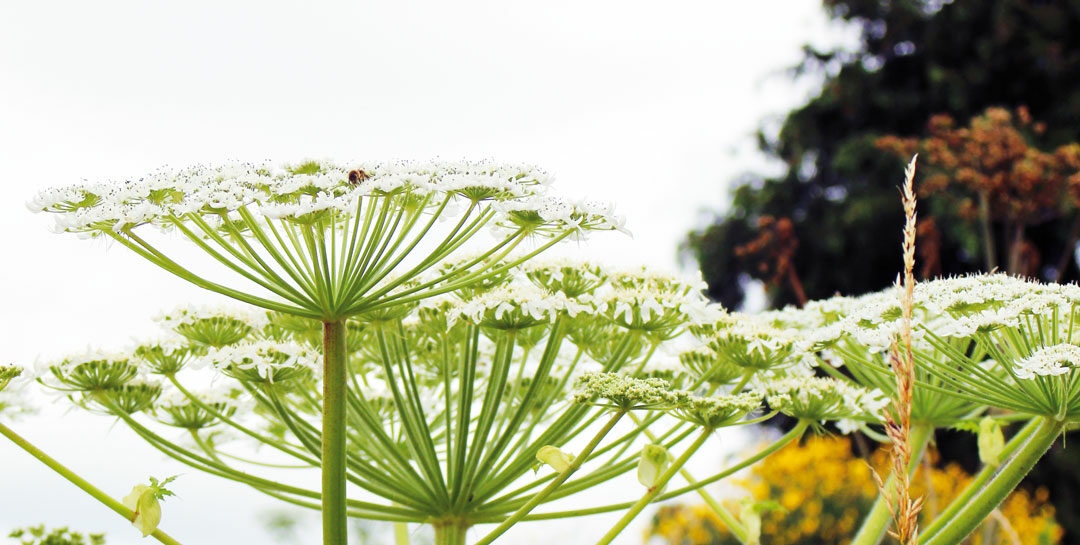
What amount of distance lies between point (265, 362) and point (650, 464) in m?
1.25

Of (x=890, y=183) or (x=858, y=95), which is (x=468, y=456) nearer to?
(x=890, y=183)

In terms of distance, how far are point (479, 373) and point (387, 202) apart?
59.2 inches

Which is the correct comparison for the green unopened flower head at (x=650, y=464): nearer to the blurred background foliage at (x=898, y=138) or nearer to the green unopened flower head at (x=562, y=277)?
the green unopened flower head at (x=562, y=277)

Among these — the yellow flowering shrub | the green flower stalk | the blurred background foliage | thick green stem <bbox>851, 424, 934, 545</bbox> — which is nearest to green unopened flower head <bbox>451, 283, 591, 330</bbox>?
the green flower stalk

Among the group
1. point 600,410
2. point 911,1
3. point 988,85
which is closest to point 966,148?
point 600,410

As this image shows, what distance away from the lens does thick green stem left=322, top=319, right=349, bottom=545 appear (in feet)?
9.00

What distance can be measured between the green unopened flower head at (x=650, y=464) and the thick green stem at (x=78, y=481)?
4.57 feet

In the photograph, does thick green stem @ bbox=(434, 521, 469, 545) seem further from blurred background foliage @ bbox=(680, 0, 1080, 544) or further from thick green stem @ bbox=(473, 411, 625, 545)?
blurred background foliage @ bbox=(680, 0, 1080, 544)

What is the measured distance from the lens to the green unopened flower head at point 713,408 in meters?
2.79

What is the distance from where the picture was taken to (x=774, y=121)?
24500 millimetres

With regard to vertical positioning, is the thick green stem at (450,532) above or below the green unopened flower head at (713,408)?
below

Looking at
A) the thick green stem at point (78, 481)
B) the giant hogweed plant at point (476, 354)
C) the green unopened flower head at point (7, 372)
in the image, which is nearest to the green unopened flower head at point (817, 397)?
the giant hogweed plant at point (476, 354)

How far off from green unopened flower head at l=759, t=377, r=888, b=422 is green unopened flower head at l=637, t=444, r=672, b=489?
71cm

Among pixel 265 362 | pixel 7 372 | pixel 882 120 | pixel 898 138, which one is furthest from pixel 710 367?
pixel 882 120
